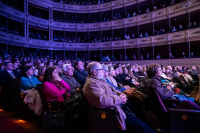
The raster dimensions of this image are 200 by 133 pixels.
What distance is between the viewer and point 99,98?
1701 mm

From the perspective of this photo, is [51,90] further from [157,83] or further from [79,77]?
[157,83]

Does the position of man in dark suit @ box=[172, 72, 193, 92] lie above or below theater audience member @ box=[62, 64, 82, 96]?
below

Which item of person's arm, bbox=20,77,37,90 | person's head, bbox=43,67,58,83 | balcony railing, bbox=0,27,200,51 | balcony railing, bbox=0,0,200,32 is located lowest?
person's arm, bbox=20,77,37,90

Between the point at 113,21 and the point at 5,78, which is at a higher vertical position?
the point at 113,21

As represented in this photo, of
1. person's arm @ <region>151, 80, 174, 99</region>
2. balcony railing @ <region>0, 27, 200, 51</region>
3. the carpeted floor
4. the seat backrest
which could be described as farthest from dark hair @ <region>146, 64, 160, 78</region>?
balcony railing @ <region>0, 27, 200, 51</region>

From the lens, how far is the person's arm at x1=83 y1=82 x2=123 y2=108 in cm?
171

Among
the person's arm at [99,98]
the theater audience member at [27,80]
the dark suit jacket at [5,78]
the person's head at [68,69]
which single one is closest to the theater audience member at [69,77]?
the person's head at [68,69]

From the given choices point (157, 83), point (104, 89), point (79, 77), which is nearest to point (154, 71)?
point (157, 83)

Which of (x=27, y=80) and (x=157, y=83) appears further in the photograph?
(x=27, y=80)

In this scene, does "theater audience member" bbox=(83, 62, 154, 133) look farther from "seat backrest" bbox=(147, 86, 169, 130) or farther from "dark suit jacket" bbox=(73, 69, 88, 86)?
"dark suit jacket" bbox=(73, 69, 88, 86)

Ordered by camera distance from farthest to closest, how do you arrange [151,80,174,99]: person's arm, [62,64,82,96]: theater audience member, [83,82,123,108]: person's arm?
[62,64,82,96]: theater audience member, [151,80,174,99]: person's arm, [83,82,123,108]: person's arm

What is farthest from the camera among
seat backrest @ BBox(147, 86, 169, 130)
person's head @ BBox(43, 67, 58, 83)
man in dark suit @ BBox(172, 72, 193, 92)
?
man in dark suit @ BBox(172, 72, 193, 92)

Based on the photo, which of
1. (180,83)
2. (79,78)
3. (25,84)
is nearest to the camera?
(25,84)

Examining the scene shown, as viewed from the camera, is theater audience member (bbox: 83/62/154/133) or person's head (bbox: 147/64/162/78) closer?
theater audience member (bbox: 83/62/154/133)
